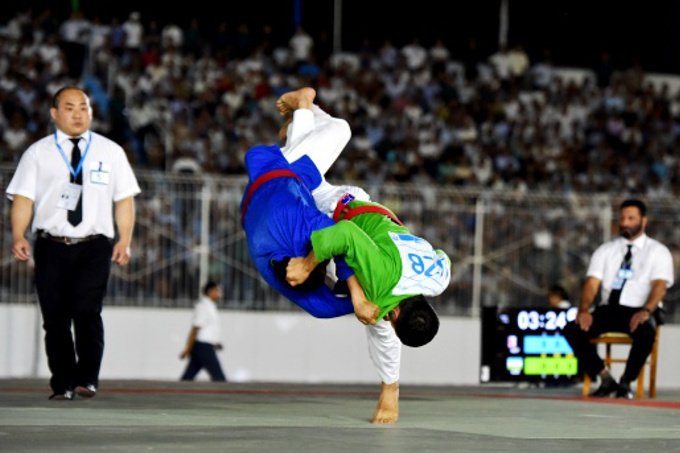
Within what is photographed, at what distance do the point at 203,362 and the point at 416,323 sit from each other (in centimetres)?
1089

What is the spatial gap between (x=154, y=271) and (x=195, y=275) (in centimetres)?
59

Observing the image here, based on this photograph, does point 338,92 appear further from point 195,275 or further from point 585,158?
point 195,275

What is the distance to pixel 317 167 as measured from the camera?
9414 mm

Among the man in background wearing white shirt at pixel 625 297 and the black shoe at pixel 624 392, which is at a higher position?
the man in background wearing white shirt at pixel 625 297

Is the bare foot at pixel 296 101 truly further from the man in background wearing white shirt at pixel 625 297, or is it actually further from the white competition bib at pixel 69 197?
the man in background wearing white shirt at pixel 625 297

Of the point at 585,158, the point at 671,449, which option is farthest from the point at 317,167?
the point at 585,158

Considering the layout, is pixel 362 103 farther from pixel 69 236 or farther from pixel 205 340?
pixel 69 236

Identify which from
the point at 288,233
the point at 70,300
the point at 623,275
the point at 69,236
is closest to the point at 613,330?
the point at 623,275

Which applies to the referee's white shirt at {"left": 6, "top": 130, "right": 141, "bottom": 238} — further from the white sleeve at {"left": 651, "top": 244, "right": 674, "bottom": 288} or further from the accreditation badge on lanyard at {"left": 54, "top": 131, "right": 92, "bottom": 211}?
the white sleeve at {"left": 651, "top": 244, "right": 674, "bottom": 288}

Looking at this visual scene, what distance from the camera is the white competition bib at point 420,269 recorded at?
307 inches

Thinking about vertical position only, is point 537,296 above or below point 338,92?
below

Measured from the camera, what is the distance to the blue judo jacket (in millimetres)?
8297

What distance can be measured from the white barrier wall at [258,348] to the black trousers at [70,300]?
792 cm


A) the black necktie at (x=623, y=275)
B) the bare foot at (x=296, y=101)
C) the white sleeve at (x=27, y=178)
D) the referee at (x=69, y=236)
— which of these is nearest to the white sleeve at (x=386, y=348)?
the bare foot at (x=296, y=101)
